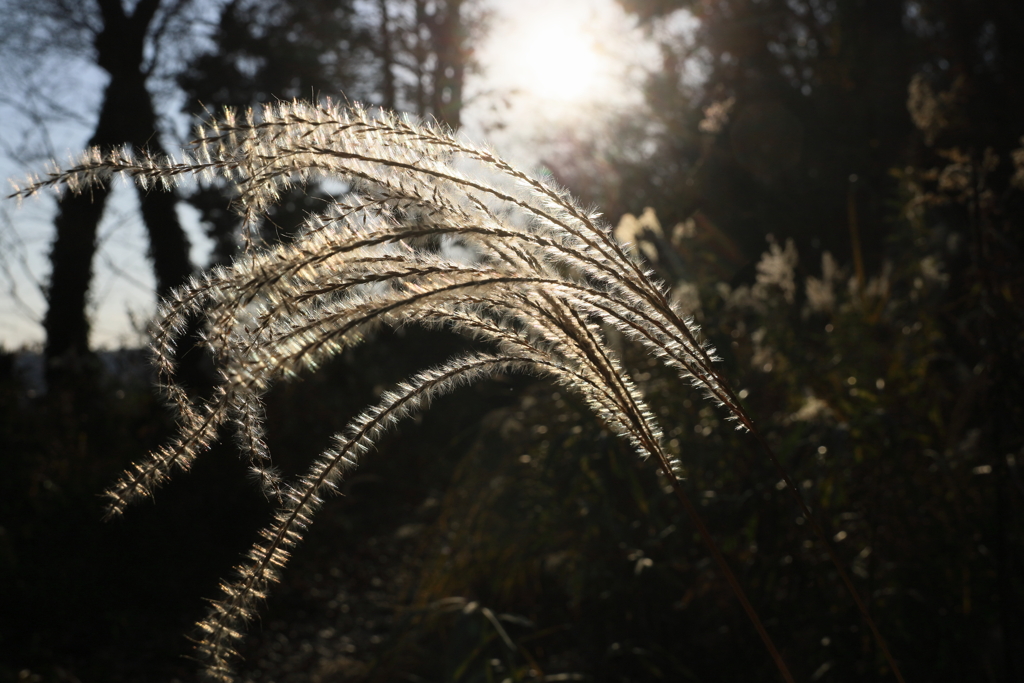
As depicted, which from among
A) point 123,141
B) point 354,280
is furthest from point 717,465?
point 123,141

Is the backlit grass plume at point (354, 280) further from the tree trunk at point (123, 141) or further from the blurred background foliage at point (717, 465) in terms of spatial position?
the tree trunk at point (123, 141)

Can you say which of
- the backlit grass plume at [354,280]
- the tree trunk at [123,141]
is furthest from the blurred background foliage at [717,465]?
the backlit grass plume at [354,280]

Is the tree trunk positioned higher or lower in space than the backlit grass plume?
higher

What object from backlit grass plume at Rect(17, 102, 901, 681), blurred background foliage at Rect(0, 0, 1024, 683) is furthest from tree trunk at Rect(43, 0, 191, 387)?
backlit grass plume at Rect(17, 102, 901, 681)

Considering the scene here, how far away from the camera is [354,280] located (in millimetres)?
865

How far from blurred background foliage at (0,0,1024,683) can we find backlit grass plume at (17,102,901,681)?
160cm

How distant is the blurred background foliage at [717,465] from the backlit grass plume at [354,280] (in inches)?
63.0

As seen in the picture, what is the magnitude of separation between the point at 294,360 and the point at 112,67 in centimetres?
694

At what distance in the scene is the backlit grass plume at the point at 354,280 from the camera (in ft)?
2.75

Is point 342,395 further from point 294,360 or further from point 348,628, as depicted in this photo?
point 294,360

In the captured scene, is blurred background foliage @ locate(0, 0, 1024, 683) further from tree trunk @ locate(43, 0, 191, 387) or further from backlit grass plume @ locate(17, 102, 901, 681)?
backlit grass plume @ locate(17, 102, 901, 681)

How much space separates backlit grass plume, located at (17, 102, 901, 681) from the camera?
839mm

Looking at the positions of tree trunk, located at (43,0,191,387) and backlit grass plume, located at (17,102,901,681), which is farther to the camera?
tree trunk, located at (43,0,191,387)

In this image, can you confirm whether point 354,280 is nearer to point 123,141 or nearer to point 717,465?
point 717,465
